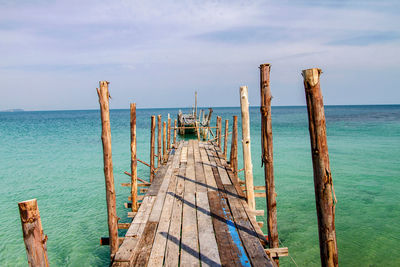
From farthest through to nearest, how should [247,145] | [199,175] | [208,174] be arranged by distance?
[208,174], [199,175], [247,145]

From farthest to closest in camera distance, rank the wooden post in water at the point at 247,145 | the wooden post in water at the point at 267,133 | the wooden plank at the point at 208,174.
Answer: the wooden plank at the point at 208,174, the wooden post in water at the point at 247,145, the wooden post in water at the point at 267,133

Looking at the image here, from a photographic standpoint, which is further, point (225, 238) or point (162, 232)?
point (162, 232)

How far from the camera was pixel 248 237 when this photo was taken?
12.9 ft

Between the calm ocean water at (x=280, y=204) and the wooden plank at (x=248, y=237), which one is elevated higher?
the wooden plank at (x=248, y=237)

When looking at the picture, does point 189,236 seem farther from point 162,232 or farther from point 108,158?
point 108,158

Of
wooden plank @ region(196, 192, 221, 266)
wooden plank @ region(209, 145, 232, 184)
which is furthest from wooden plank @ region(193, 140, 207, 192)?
wooden plank @ region(196, 192, 221, 266)

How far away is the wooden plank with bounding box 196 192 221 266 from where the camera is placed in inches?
132

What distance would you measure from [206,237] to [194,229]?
355mm

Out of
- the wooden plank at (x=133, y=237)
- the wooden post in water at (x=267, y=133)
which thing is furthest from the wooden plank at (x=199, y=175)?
the wooden post in water at (x=267, y=133)

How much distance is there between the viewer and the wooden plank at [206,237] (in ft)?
11.0

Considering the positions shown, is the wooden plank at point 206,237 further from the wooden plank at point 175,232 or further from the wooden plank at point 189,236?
the wooden plank at point 175,232

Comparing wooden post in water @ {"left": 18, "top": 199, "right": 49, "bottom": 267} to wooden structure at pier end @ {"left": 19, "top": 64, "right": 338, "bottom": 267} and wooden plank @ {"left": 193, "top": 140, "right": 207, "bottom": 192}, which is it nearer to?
wooden structure at pier end @ {"left": 19, "top": 64, "right": 338, "bottom": 267}

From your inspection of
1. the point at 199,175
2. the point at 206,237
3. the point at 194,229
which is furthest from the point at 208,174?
the point at 206,237

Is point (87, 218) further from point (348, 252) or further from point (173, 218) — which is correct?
point (348, 252)
